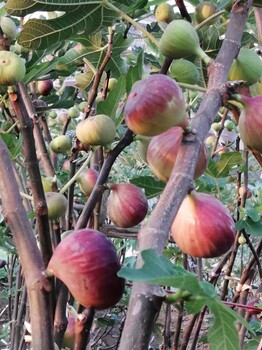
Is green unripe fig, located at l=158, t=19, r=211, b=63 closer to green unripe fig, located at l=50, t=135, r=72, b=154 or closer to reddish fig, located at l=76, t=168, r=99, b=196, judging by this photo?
reddish fig, located at l=76, t=168, r=99, b=196

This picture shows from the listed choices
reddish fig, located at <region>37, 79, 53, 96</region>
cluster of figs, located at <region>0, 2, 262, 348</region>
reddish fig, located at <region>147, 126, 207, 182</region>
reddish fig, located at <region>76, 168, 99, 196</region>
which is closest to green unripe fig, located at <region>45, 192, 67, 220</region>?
cluster of figs, located at <region>0, 2, 262, 348</region>

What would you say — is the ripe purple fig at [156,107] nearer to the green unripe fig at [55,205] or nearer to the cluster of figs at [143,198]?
the cluster of figs at [143,198]

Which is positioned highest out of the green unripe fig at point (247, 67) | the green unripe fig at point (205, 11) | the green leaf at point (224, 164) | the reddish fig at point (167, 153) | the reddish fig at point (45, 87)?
the green unripe fig at point (205, 11)

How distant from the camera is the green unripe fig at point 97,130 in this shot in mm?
682

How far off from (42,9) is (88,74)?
34cm

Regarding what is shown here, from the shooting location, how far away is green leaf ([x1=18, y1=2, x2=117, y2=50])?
0.74 meters

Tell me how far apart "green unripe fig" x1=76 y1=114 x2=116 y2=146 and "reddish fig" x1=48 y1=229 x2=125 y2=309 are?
30 centimetres

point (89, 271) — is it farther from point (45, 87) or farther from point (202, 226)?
point (45, 87)

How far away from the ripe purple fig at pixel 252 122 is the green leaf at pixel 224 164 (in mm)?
418

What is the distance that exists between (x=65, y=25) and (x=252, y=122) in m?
0.40

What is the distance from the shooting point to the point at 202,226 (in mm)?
472

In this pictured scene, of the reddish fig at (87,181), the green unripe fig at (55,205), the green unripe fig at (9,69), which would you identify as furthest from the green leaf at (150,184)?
the green unripe fig at (9,69)

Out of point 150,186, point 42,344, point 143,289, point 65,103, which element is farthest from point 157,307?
point 65,103

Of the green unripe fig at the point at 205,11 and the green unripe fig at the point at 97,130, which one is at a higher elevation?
the green unripe fig at the point at 205,11
